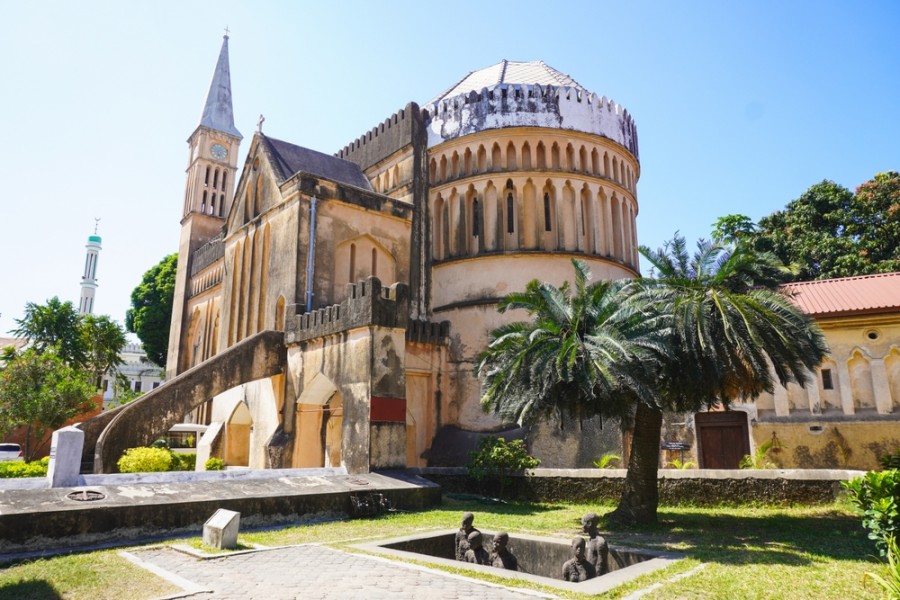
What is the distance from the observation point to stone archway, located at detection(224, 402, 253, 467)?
2353cm

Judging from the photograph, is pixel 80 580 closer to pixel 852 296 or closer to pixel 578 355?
pixel 578 355

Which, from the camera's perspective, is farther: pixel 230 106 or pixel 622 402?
pixel 230 106

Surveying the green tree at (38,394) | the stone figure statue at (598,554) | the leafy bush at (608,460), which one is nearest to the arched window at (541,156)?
the leafy bush at (608,460)

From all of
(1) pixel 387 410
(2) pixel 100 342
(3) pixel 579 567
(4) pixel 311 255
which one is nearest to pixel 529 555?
(3) pixel 579 567

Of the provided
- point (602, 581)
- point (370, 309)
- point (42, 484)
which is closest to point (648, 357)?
point (602, 581)

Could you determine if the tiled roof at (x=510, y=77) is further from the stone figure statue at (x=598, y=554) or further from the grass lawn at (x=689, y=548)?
the stone figure statue at (x=598, y=554)

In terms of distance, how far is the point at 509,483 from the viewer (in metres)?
15.6

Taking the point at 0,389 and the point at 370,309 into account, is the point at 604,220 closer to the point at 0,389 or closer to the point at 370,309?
the point at 370,309

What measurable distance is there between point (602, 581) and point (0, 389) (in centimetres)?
3162

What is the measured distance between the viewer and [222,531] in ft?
29.2

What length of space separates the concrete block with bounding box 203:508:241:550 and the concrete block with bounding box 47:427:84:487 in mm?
4074

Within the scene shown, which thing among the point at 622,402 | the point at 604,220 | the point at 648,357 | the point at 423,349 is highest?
the point at 604,220

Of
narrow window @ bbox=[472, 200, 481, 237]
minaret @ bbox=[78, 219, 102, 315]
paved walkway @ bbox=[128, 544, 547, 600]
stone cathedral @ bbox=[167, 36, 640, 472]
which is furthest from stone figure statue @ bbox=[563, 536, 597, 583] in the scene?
minaret @ bbox=[78, 219, 102, 315]

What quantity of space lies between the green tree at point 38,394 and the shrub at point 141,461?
16.3 meters
